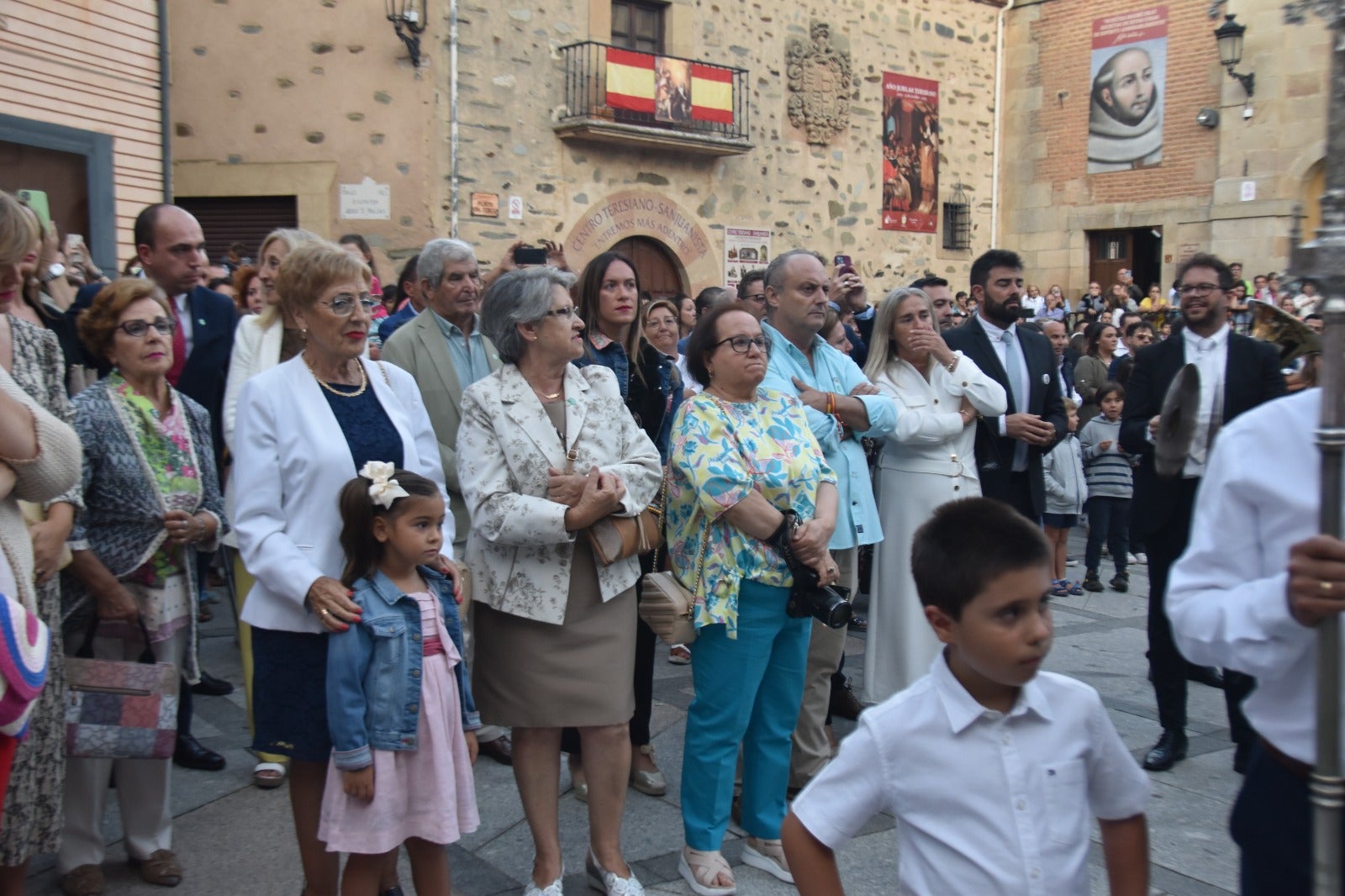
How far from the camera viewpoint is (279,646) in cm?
323

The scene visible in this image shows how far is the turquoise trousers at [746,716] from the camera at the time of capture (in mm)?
3846

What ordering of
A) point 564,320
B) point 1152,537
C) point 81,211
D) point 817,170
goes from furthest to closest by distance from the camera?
1. point 817,170
2. point 81,211
3. point 1152,537
4. point 564,320

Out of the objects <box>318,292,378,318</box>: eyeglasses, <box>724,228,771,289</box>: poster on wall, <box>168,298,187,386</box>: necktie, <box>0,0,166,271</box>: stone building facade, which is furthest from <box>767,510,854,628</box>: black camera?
<box>724,228,771,289</box>: poster on wall

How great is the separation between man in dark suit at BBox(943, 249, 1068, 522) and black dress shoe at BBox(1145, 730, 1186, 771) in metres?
1.23

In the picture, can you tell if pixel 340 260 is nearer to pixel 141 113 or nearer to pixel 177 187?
pixel 141 113

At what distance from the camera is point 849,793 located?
214 centimetres

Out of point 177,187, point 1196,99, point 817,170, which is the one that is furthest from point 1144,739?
point 1196,99

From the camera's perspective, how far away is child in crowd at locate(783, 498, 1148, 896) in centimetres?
208

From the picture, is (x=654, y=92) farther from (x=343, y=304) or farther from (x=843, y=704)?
(x=343, y=304)

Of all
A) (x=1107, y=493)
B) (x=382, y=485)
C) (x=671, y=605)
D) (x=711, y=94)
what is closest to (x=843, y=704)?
(x=671, y=605)

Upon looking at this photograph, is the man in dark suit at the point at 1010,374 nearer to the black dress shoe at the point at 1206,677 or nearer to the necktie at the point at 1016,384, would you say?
the necktie at the point at 1016,384

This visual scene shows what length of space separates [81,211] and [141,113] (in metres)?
1.22

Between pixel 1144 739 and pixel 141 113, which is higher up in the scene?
pixel 141 113

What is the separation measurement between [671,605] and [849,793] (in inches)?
68.6
